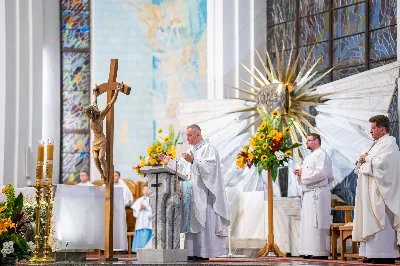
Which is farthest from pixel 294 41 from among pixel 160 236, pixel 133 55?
pixel 160 236

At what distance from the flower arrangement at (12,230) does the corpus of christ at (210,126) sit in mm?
1453

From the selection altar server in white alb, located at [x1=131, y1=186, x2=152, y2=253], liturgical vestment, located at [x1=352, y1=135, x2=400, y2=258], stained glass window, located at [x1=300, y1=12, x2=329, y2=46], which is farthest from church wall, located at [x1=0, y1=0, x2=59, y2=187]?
liturgical vestment, located at [x1=352, y1=135, x2=400, y2=258]

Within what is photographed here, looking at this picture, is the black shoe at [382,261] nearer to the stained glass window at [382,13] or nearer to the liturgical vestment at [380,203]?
the liturgical vestment at [380,203]

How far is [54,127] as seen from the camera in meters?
17.0

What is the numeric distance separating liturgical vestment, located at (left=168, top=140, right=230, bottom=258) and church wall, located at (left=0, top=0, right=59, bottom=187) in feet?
19.8

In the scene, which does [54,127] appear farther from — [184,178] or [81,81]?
[184,178]

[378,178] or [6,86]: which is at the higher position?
[6,86]

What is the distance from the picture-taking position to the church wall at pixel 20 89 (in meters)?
15.5

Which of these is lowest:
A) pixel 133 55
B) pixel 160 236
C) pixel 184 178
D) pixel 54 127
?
pixel 160 236

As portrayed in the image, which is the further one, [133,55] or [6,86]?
[133,55]

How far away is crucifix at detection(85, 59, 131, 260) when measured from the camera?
974 centimetres

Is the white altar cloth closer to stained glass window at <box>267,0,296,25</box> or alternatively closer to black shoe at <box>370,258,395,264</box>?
black shoe at <box>370,258,395,264</box>

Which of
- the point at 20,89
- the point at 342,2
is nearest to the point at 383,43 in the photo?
the point at 342,2

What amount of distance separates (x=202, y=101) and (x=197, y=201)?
6.02m
